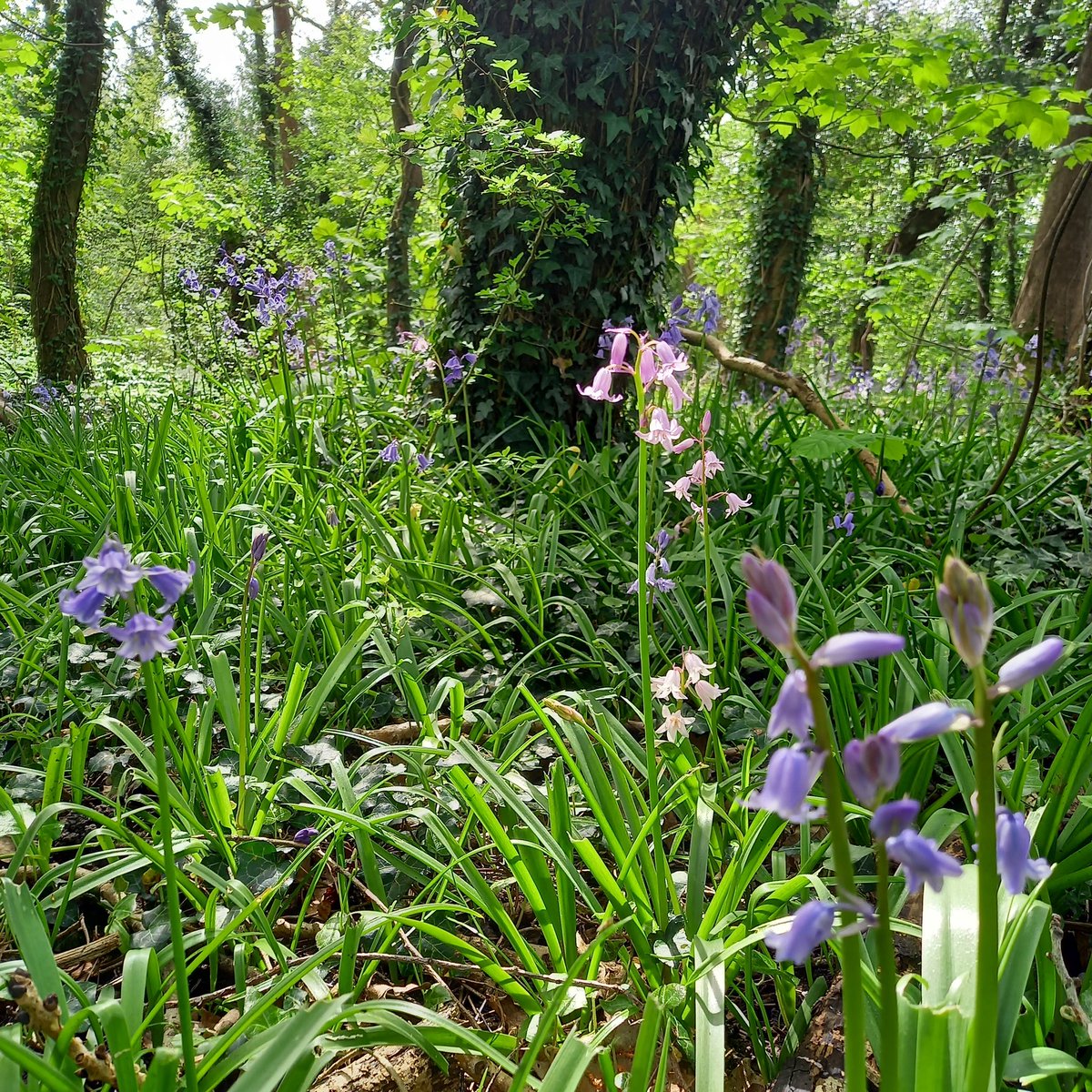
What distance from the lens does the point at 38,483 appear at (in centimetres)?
331

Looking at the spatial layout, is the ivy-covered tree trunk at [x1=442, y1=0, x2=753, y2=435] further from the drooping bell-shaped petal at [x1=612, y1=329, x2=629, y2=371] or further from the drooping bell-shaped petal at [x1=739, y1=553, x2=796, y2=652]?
the drooping bell-shaped petal at [x1=739, y1=553, x2=796, y2=652]

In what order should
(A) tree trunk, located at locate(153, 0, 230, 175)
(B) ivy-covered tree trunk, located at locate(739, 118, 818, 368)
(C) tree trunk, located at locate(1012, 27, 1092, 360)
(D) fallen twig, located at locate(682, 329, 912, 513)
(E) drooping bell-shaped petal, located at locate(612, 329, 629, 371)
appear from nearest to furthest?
(E) drooping bell-shaped petal, located at locate(612, 329, 629, 371) < (D) fallen twig, located at locate(682, 329, 912, 513) < (C) tree trunk, located at locate(1012, 27, 1092, 360) < (B) ivy-covered tree trunk, located at locate(739, 118, 818, 368) < (A) tree trunk, located at locate(153, 0, 230, 175)

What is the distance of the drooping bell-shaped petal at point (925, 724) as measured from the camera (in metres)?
0.51

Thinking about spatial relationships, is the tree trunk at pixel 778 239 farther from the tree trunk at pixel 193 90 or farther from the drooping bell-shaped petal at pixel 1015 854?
the tree trunk at pixel 193 90

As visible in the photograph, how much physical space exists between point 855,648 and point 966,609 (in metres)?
0.08

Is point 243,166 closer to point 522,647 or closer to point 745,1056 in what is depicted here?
point 522,647

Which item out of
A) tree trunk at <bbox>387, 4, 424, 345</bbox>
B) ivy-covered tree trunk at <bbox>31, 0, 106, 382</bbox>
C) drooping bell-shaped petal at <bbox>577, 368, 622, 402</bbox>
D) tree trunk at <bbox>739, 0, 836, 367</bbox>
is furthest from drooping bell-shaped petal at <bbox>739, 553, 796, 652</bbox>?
ivy-covered tree trunk at <bbox>31, 0, 106, 382</bbox>

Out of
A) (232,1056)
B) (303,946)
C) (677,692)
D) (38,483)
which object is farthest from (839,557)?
(38,483)

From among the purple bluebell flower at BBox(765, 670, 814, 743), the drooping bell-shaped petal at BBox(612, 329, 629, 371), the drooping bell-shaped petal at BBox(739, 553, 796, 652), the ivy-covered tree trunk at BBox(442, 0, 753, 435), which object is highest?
the ivy-covered tree trunk at BBox(442, 0, 753, 435)

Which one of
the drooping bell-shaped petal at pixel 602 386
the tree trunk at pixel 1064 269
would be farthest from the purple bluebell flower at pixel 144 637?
the tree trunk at pixel 1064 269

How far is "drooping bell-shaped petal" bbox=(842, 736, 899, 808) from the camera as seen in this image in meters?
0.51

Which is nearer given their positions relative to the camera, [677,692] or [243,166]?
[677,692]

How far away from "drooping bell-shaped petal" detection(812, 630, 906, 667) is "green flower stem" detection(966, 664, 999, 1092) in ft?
0.18

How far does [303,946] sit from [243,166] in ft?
66.3
